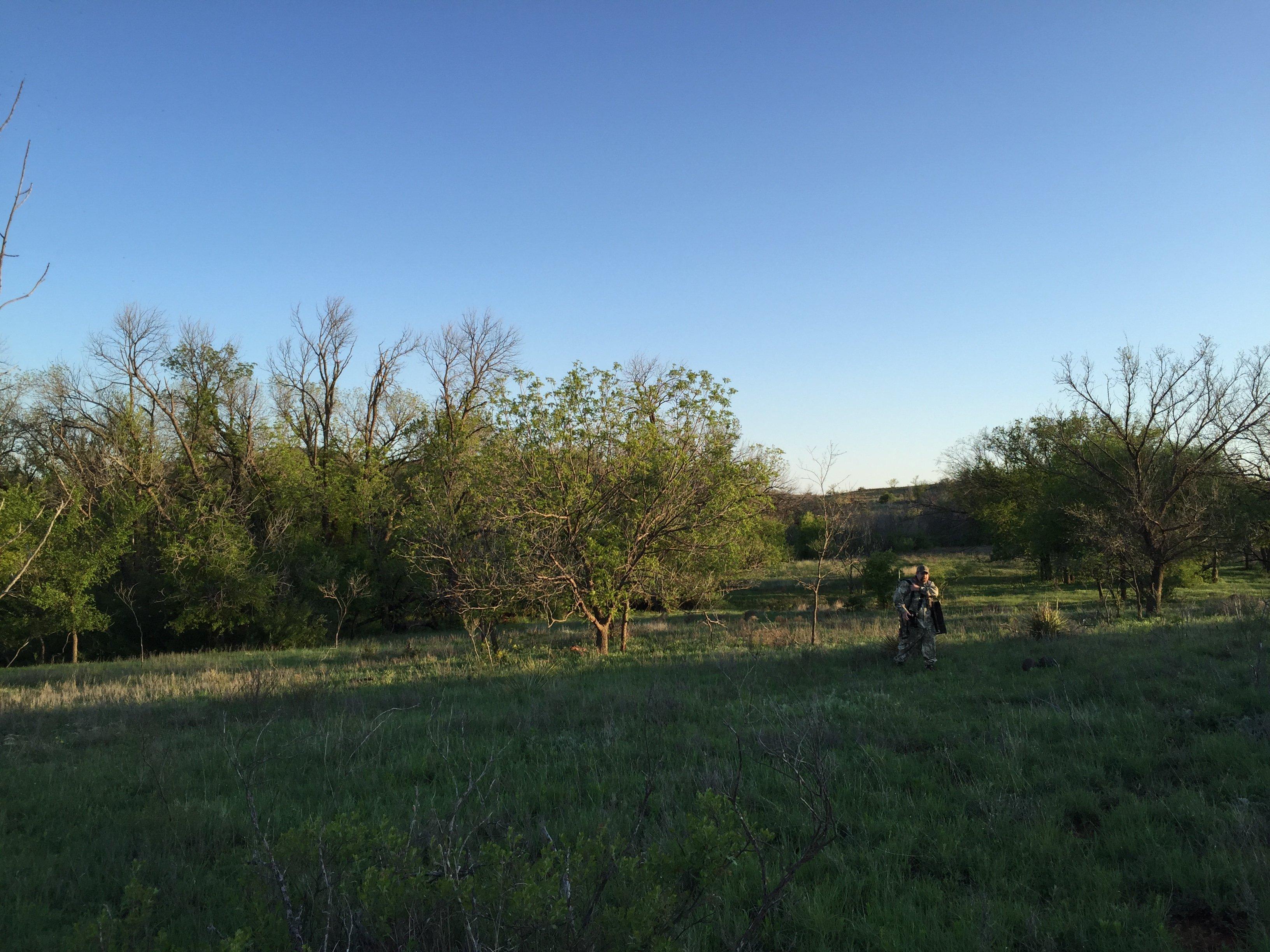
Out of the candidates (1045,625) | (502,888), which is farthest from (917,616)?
(502,888)

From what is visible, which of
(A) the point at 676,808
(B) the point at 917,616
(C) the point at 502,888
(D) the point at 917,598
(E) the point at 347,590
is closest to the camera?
(C) the point at 502,888

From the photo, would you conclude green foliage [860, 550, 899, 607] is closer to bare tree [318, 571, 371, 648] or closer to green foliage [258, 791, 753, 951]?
bare tree [318, 571, 371, 648]

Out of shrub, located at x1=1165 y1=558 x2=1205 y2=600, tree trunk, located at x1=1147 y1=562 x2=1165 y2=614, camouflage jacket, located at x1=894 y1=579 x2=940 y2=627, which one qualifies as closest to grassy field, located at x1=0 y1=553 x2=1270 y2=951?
camouflage jacket, located at x1=894 y1=579 x2=940 y2=627

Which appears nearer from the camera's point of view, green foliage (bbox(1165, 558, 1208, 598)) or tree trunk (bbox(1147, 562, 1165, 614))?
tree trunk (bbox(1147, 562, 1165, 614))

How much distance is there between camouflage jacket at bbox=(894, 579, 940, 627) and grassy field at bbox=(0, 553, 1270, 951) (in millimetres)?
867

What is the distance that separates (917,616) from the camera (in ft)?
36.5

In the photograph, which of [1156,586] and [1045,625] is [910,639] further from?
[1156,586]

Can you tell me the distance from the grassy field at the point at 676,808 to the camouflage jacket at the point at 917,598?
867mm

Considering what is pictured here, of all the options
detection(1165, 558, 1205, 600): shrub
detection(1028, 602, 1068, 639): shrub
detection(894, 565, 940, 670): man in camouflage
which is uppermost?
detection(894, 565, 940, 670): man in camouflage

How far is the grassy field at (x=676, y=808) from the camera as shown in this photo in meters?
3.00

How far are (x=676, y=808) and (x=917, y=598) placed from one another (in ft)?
24.3

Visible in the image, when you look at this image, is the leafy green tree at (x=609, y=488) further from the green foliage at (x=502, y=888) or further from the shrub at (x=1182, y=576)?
the shrub at (x=1182, y=576)

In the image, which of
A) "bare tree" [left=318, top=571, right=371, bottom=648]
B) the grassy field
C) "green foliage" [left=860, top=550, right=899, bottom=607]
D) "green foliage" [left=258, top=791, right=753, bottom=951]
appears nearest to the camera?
"green foliage" [left=258, top=791, right=753, bottom=951]

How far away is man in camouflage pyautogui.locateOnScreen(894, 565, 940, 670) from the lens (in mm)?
10969
